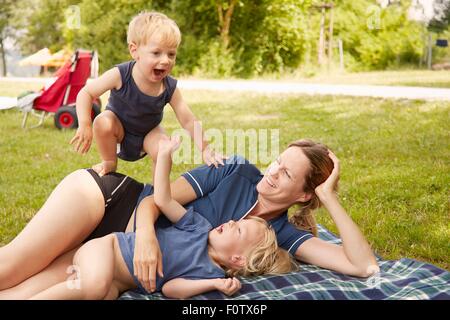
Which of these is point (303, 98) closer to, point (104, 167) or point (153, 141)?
point (153, 141)

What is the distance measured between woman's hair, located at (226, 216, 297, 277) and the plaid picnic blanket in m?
0.03

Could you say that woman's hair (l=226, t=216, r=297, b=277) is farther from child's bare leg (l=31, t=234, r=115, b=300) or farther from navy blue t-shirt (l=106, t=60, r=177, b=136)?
navy blue t-shirt (l=106, t=60, r=177, b=136)

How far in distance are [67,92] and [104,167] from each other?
5.07 m

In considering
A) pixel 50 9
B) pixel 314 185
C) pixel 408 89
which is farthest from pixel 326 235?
pixel 50 9

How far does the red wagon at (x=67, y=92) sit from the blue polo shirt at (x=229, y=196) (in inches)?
200

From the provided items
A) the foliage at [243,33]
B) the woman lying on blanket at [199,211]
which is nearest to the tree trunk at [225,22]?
the foliage at [243,33]

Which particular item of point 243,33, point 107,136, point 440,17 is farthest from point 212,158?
point 440,17

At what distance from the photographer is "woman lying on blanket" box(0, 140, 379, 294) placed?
2.28 m

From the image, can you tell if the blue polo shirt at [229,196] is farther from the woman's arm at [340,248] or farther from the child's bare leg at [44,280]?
the child's bare leg at [44,280]

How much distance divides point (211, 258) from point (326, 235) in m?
1.11

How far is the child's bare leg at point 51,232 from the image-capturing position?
7.41 feet

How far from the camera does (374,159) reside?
576 centimetres

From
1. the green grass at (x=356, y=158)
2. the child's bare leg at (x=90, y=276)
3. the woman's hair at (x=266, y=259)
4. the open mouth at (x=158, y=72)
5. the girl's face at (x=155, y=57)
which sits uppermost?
the girl's face at (x=155, y=57)
